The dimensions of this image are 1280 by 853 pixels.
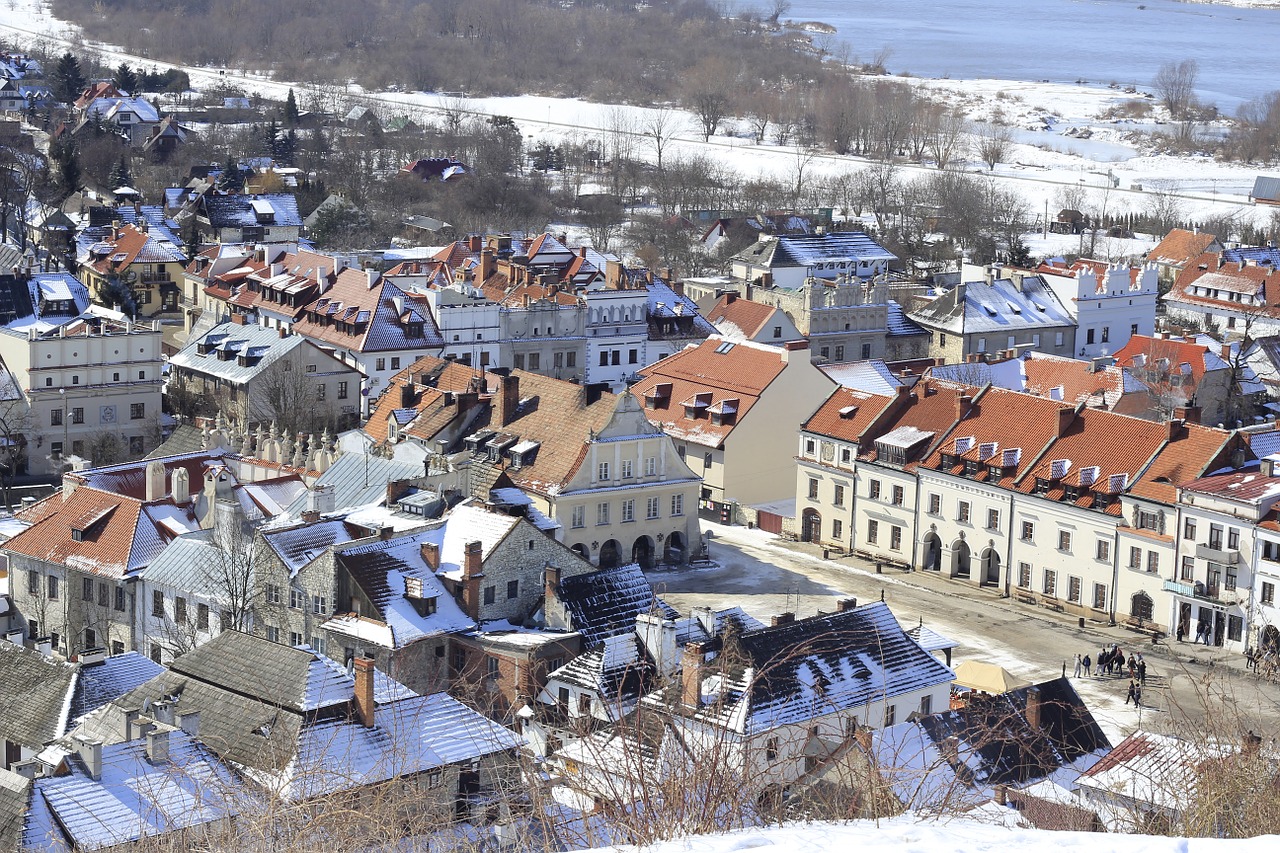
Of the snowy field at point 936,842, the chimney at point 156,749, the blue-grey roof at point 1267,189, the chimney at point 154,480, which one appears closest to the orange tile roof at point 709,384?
the chimney at point 154,480

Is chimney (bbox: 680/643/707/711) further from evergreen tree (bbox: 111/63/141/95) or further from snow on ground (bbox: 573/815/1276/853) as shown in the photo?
evergreen tree (bbox: 111/63/141/95)

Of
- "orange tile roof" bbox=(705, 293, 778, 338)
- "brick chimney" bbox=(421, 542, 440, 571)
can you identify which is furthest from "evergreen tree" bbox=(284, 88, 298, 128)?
"brick chimney" bbox=(421, 542, 440, 571)

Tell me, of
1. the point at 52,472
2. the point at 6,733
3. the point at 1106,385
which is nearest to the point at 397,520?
the point at 6,733

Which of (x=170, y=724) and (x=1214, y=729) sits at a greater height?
(x=1214, y=729)

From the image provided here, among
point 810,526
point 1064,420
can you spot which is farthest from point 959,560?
point 810,526

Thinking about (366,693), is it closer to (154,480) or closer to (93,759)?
(93,759)

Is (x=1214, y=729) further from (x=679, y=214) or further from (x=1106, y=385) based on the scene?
(x=679, y=214)
